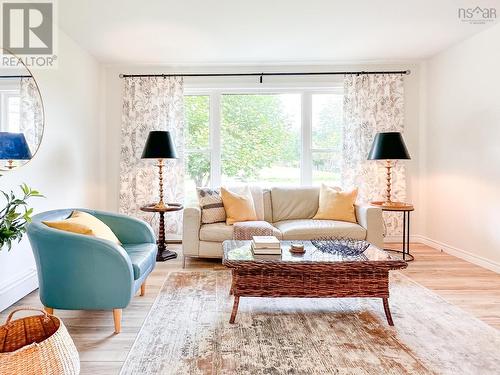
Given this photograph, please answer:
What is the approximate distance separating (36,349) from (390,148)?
149 inches

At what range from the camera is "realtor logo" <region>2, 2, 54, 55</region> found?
2742 millimetres

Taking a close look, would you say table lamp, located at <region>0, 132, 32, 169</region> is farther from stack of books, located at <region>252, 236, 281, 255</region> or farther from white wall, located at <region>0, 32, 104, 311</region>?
stack of books, located at <region>252, 236, 281, 255</region>

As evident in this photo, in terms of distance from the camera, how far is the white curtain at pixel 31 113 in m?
2.78

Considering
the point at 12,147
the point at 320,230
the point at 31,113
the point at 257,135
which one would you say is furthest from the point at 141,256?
the point at 257,135

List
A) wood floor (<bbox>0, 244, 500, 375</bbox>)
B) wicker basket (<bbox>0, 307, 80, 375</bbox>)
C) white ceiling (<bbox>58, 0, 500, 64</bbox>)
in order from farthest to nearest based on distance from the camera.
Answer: white ceiling (<bbox>58, 0, 500, 64</bbox>), wood floor (<bbox>0, 244, 500, 375</bbox>), wicker basket (<bbox>0, 307, 80, 375</bbox>)

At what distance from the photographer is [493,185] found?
3.54m

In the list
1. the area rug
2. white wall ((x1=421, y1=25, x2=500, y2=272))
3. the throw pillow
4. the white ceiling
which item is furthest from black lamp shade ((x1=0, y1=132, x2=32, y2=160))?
white wall ((x1=421, y1=25, x2=500, y2=272))

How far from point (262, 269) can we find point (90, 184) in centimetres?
306

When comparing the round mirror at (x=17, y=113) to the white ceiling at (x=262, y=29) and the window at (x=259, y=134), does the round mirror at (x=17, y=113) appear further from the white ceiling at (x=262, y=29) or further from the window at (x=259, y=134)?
the window at (x=259, y=134)

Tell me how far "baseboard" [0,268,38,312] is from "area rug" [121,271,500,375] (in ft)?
3.82

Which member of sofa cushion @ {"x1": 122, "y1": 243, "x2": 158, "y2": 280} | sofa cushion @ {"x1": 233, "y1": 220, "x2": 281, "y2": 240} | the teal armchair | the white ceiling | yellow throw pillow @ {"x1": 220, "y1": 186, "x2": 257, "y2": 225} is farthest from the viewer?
yellow throw pillow @ {"x1": 220, "y1": 186, "x2": 257, "y2": 225}

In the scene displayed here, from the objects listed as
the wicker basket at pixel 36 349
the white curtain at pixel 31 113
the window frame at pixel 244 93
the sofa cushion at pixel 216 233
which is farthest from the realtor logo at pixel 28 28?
the sofa cushion at pixel 216 233

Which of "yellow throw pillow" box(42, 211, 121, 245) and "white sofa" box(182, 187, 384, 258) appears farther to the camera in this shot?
"white sofa" box(182, 187, 384, 258)

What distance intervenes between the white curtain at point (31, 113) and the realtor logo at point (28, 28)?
30cm
